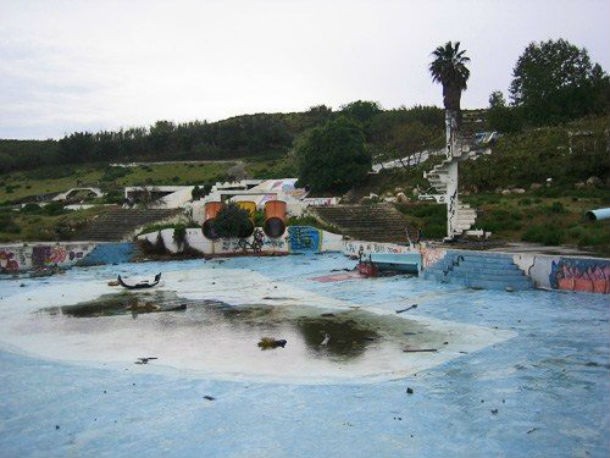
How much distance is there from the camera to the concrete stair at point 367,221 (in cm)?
3994

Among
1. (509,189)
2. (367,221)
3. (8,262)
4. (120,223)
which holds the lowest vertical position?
(8,262)

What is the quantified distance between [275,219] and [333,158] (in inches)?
778

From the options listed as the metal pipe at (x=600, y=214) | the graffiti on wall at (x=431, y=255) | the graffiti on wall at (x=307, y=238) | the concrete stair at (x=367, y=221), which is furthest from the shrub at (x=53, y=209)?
the metal pipe at (x=600, y=214)

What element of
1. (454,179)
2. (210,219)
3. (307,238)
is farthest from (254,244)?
(454,179)

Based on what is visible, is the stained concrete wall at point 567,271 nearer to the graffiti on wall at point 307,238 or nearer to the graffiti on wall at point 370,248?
the graffiti on wall at point 370,248

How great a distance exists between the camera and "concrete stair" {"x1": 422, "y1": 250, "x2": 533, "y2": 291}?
22.7m

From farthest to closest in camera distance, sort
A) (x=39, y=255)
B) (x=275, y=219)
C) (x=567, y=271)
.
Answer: (x=275, y=219)
(x=39, y=255)
(x=567, y=271)

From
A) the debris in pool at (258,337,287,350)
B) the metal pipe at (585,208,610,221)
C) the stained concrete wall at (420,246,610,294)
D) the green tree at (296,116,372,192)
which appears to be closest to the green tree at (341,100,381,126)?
the green tree at (296,116,372,192)

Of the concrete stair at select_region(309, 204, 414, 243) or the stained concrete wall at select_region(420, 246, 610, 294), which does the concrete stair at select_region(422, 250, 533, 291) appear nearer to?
the stained concrete wall at select_region(420, 246, 610, 294)

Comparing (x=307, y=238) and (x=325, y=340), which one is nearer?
(x=325, y=340)

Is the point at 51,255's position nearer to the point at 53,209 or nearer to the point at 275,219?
the point at 275,219

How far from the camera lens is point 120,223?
44375 millimetres

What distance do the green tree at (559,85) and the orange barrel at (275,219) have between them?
132 ft

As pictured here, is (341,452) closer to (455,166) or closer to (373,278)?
(373,278)
